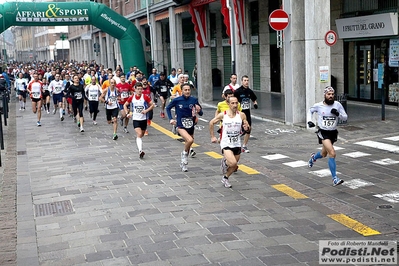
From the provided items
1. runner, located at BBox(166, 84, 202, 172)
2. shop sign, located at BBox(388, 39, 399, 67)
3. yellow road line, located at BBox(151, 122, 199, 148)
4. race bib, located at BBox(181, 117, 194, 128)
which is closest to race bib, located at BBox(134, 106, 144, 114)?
runner, located at BBox(166, 84, 202, 172)

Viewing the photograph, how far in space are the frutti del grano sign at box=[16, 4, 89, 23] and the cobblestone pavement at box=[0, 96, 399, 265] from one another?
492 inches

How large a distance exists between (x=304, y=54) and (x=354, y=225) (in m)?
9.43

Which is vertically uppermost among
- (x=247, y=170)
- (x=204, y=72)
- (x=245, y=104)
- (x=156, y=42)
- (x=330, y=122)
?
(x=156, y=42)

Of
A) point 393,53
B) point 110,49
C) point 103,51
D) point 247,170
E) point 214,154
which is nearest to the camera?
point 247,170

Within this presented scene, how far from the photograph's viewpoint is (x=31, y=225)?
7523 millimetres

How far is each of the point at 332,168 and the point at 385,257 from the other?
334cm

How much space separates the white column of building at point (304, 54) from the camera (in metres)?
14.7

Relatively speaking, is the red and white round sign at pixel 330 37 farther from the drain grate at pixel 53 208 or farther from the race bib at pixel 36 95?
the race bib at pixel 36 95

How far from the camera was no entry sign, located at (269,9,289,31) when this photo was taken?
1495cm

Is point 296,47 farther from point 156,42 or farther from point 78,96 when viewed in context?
point 156,42

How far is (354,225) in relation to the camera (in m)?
7.04

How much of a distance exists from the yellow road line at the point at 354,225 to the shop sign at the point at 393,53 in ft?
39.2

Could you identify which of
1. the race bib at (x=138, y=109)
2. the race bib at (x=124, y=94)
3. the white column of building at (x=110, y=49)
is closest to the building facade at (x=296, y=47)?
the race bib at (x=124, y=94)

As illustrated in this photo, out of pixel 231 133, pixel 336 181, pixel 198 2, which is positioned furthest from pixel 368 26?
pixel 231 133
